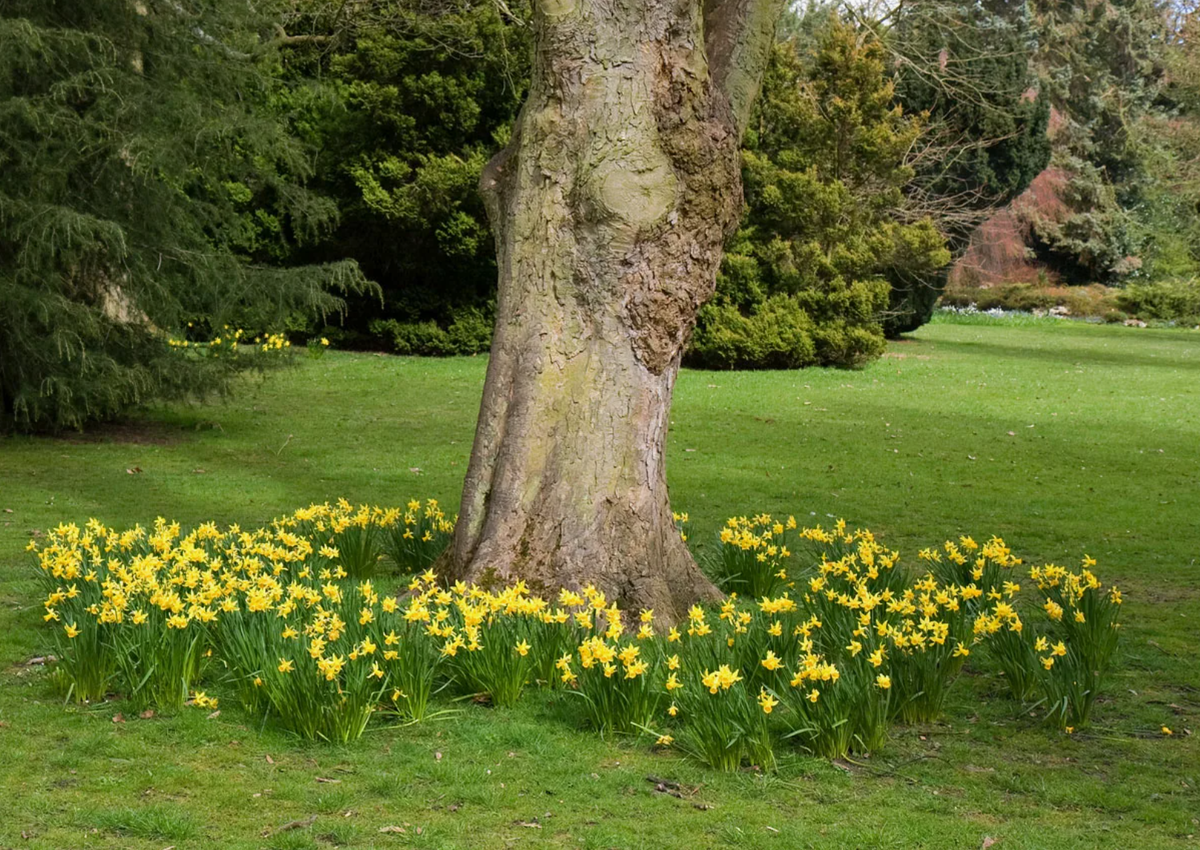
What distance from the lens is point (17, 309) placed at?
10867mm

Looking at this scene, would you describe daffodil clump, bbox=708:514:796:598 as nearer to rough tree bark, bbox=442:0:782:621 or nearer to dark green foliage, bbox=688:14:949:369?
rough tree bark, bbox=442:0:782:621

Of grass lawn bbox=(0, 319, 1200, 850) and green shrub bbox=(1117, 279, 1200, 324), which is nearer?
grass lawn bbox=(0, 319, 1200, 850)

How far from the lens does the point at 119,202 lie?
12.0 m

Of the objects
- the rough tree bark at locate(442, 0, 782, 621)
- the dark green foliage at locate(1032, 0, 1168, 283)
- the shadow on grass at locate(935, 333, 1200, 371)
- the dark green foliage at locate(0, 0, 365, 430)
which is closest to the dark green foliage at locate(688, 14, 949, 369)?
the shadow on grass at locate(935, 333, 1200, 371)

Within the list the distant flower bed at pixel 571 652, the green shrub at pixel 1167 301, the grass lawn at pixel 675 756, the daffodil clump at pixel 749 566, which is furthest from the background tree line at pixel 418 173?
the daffodil clump at pixel 749 566

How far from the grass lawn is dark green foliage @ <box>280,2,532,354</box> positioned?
324cm

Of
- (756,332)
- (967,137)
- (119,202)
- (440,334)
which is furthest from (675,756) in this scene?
(967,137)

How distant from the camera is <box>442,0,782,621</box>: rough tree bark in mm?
5895

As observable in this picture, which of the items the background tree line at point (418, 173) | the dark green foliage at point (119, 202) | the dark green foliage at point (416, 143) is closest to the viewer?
the dark green foliage at point (119, 202)

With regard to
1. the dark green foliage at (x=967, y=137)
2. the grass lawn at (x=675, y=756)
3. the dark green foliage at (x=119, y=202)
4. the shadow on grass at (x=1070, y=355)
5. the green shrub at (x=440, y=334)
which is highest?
the dark green foliage at (x=967, y=137)

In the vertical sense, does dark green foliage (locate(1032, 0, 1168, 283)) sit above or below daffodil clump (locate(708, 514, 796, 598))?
above

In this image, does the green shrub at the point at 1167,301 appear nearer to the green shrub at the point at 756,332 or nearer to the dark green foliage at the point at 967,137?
the dark green foliage at the point at 967,137

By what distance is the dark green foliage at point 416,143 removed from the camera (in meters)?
→ 20.9

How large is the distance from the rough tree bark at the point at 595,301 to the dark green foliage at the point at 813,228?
607 inches
